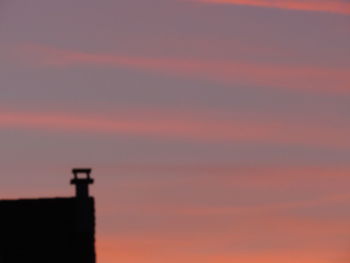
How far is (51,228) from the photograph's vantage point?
65.0 m

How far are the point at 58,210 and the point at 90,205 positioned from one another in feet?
3.62

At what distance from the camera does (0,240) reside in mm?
64188

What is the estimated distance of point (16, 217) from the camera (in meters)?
64.9

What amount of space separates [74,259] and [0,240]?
2.56 metres

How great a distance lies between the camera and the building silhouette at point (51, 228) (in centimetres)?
6419

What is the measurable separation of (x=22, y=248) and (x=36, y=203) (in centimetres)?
196

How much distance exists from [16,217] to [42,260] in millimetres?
1910

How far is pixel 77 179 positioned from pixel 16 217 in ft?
8.02

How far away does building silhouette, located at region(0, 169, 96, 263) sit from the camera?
6419cm

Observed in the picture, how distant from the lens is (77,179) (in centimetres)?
6531

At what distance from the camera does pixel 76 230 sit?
6506cm

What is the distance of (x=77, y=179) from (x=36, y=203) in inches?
63.9

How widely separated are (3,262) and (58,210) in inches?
120

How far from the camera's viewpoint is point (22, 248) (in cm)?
A: 6412
